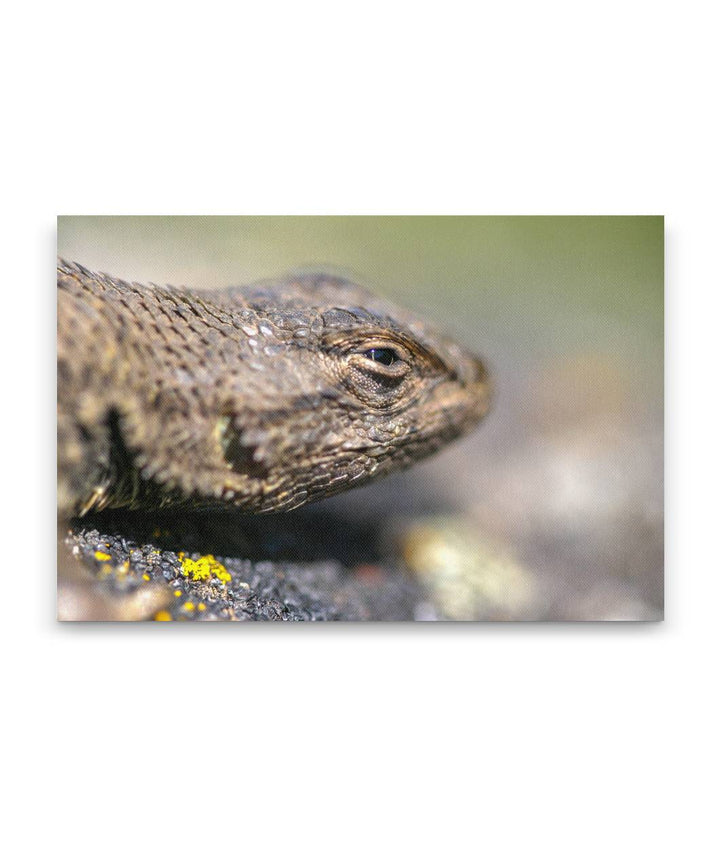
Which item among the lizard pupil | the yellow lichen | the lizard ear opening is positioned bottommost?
the yellow lichen

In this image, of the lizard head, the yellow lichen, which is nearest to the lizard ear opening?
the lizard head

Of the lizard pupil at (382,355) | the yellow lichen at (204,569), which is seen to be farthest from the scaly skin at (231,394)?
the yellow lichen at (204,569)

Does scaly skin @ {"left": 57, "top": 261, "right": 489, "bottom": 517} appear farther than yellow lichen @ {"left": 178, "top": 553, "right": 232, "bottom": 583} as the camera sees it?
No

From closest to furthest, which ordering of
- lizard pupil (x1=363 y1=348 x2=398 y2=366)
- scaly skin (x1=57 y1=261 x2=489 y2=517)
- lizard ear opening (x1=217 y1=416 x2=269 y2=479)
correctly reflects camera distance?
1. scaly skin (x1=57 y1=261 x2=489 y2=517)
2. lizard ear opening (x1=217 y1=416 x2=269 y2=479)
3. lizard pupil (x1=363 y1=348 x2=398 y2=366)

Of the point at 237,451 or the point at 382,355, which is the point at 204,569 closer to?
the point at 237,451

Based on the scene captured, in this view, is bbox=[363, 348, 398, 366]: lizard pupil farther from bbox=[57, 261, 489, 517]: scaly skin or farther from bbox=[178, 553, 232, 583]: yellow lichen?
bbox=[178, 553, 232, 583]: yellow lichen

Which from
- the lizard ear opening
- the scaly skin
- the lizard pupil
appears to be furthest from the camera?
the lizard pupil

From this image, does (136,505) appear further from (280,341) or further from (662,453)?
(662,453)
